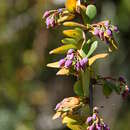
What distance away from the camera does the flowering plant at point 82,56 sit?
1.80 meters

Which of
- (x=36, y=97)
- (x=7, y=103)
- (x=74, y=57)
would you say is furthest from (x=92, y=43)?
(x=36, y=97)

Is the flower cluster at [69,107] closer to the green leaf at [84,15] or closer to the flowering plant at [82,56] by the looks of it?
the flowering plant at [82,56]

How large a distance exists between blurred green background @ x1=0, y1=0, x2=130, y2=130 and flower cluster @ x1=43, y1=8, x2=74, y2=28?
406 centimetres

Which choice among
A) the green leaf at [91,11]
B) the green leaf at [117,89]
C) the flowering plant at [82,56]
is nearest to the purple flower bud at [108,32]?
the flowering plant at [82,56]

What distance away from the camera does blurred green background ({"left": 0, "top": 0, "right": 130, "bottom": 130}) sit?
20.0 feet

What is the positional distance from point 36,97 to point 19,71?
357mm

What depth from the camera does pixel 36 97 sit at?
6.38 meters

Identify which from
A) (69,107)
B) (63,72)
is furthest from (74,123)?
(63,72)

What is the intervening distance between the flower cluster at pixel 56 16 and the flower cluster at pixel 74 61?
15 cm

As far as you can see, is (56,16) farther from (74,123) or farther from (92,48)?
(74,123)

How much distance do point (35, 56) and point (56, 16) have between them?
4.37 meters

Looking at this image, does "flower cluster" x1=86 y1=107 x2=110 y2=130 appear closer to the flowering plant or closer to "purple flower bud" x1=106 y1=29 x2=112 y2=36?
the flowering plant

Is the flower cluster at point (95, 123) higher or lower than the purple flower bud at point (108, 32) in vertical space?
lower

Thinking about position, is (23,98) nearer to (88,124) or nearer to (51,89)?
(51,89)
